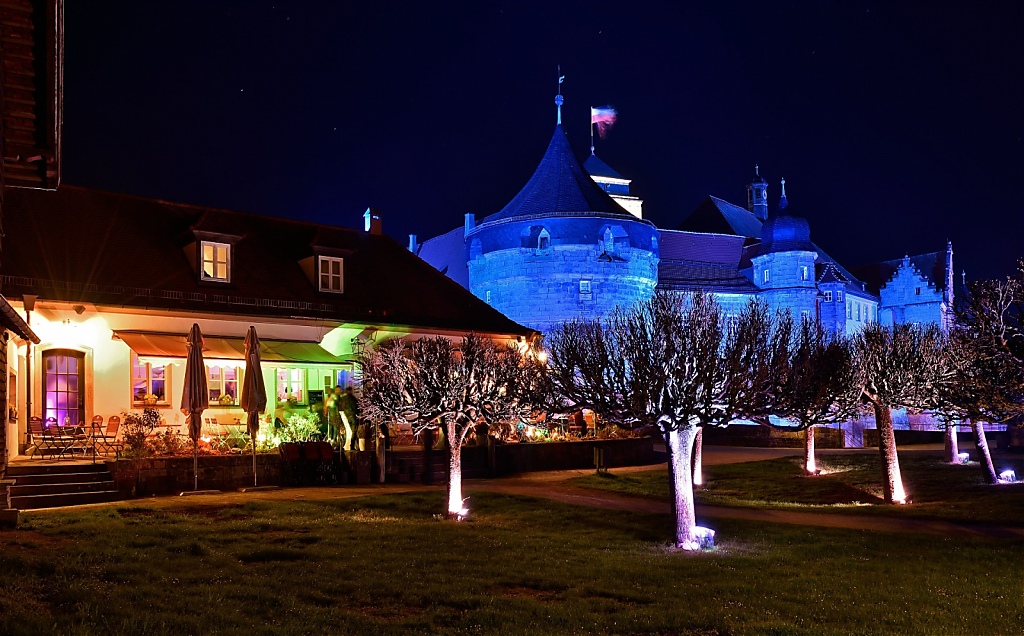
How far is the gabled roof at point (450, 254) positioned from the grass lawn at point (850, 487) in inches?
1772

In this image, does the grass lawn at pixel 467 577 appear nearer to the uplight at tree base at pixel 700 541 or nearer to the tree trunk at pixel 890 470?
the uplight at tree base at pixel 700 541

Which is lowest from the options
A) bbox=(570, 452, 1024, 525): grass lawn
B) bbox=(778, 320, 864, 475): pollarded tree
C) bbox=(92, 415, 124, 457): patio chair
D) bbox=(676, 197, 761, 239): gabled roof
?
bbox=(570, 452, 1024, 525): grass lawn

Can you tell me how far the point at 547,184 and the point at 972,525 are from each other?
44265 millimetres

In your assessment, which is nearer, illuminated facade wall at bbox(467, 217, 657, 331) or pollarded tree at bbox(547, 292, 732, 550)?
pollarded tree at bbox(547, 292, 732, 550)

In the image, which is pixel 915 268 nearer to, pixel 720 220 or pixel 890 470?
pixel 720 220

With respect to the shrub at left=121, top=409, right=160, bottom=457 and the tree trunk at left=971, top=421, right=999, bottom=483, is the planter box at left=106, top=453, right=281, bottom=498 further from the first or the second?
the tree trunk at left=971, top=421, right=999, bottom=483

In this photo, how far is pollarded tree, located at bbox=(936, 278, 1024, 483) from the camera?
844 inches

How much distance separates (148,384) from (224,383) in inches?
91.3

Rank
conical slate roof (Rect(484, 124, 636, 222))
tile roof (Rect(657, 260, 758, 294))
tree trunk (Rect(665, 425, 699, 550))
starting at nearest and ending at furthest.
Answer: tree trunk (Rect(665, 425, 699, 550)) < conical slate roof (Rect(484, 124, 636, 222)) < tile roof (Rect(657, 260, 758, 294))

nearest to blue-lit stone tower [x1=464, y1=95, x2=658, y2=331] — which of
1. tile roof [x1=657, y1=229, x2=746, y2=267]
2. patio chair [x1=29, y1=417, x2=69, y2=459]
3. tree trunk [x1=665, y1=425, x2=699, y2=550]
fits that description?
tile roof [x1=657, y1=229, x2=746, y2=267]

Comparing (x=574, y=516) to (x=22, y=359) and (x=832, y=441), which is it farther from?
(x=832, y=441)

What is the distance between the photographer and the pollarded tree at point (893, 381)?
2291 cm

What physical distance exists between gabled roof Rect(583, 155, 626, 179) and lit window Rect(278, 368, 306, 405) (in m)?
55.2

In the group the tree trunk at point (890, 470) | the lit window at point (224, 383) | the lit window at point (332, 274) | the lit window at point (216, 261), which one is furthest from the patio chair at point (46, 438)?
the tree trunk at point (890, 470)
